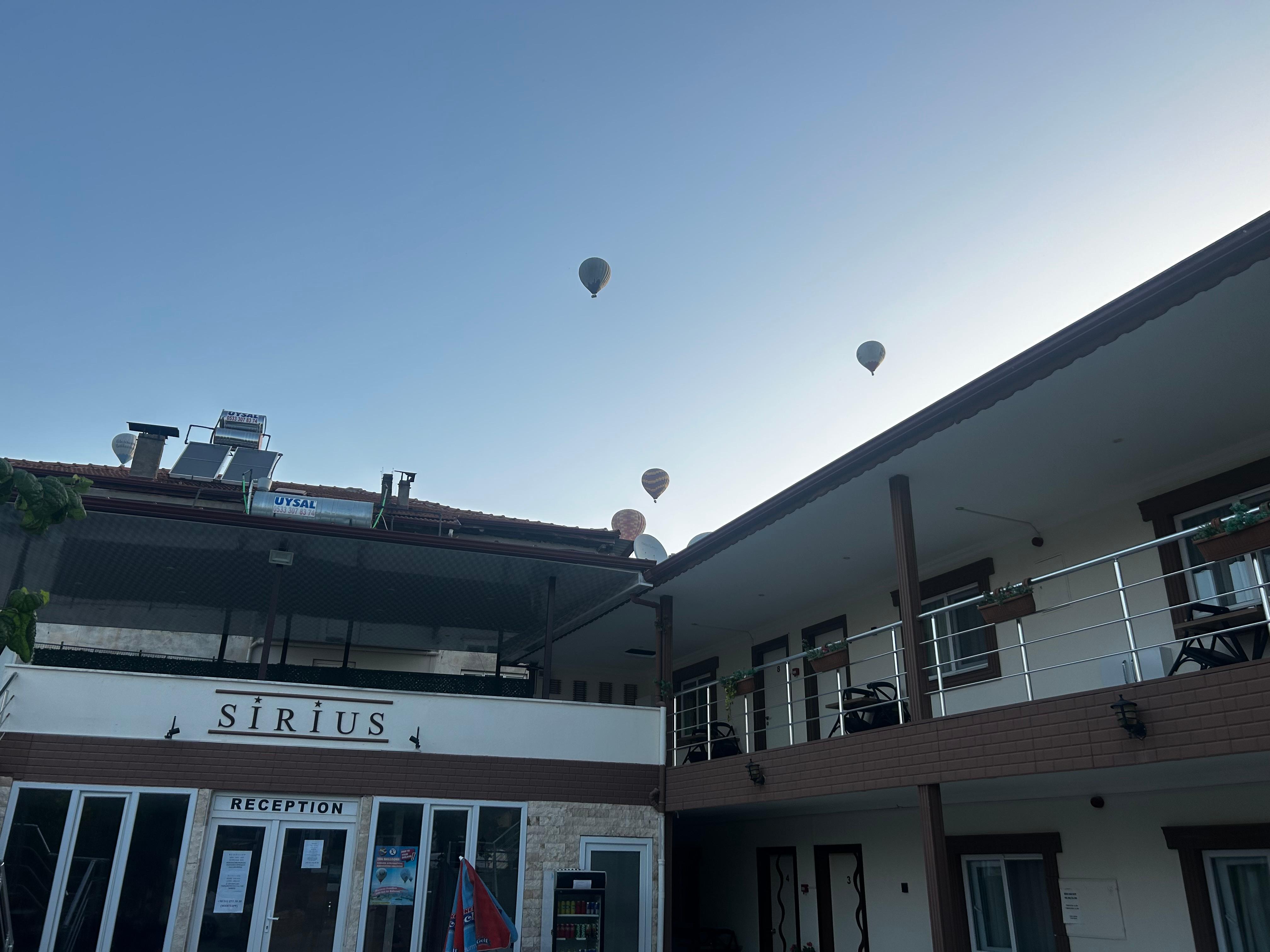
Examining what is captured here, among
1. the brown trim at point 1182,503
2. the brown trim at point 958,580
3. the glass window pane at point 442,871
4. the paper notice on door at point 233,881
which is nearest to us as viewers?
the brown trim at point 1182,503

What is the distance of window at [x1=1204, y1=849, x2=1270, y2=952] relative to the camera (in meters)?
7.67

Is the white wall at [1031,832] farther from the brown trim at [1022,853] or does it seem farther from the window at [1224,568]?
the window at [1224,568]

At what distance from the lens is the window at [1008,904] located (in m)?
9.55

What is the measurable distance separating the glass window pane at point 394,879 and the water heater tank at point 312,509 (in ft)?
10.9

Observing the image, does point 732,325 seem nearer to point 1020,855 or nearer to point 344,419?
point 344,419

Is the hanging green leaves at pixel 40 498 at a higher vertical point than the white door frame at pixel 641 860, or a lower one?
higher

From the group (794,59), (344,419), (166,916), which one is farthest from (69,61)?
(166,916)

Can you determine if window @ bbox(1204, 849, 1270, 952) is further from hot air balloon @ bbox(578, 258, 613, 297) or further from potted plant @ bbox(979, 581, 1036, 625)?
hot air balloon @ bbox(578, 258, 613, 297)

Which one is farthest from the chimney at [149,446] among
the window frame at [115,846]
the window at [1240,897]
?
the window at [1240,897]

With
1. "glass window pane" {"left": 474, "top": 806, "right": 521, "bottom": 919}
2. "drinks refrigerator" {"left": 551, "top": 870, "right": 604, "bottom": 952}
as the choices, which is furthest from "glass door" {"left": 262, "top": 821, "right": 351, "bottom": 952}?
"drinks refrigerator" {"left": 551, "top": 870, "right": 604, "bottom": 952}

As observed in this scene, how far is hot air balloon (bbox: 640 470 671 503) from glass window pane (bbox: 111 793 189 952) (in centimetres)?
1183

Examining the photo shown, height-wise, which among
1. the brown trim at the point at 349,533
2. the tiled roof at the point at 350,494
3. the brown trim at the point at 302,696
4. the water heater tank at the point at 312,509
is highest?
the tiled roof at the point at 350,494

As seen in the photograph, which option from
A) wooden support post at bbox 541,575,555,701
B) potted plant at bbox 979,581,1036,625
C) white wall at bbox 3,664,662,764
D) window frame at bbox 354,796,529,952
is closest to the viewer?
potted plant at bbox 979,581,1036,625

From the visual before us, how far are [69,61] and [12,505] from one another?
4508 millimetres
